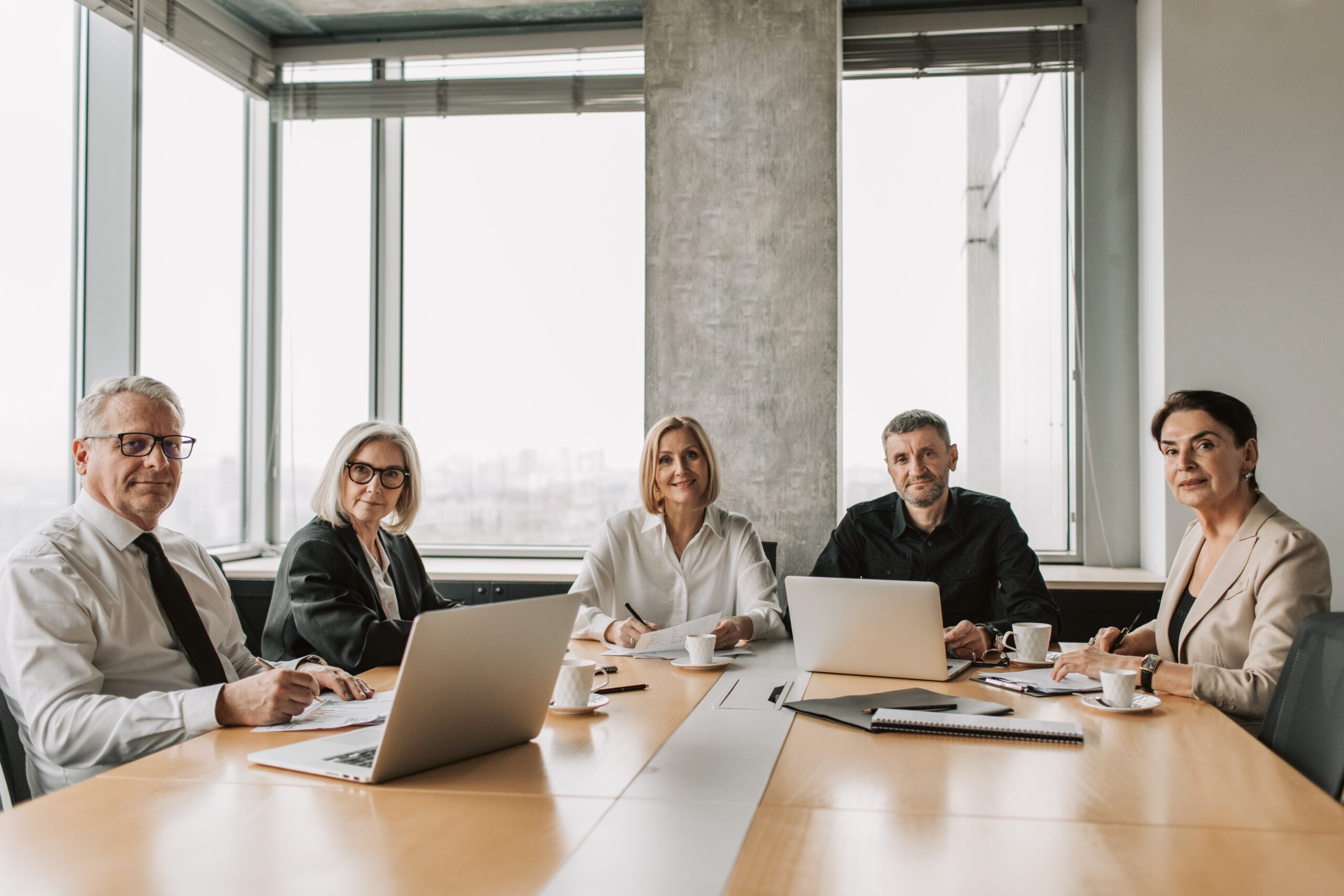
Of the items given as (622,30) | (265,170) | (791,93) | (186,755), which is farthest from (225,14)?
A: (186,755)

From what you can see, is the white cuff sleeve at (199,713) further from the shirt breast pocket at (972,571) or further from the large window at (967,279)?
the large window at (967,279)

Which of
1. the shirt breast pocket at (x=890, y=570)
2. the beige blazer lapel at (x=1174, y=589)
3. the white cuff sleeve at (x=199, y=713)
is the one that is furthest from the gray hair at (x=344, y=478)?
the beige blazer lapel at (x=1174, y=589)

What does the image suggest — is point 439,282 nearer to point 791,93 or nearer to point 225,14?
point 225,14

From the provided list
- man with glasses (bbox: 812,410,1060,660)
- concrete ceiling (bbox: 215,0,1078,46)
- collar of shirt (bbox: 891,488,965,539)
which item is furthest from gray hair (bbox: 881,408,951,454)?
concrete ceiling (bbox: 215,0,1078,46)

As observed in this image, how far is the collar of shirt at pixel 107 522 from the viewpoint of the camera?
74.9 inches

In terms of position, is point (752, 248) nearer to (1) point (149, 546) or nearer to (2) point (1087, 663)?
(2) point (1087, 663)

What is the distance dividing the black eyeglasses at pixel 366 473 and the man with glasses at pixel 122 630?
456 mm

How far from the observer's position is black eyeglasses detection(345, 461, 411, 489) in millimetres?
2568

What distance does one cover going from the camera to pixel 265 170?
468 cm

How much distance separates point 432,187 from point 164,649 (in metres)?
3.29

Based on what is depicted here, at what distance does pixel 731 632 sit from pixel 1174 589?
1098 mm

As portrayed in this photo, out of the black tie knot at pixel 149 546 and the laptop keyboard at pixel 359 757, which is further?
the black tie knot at pixel 149 546

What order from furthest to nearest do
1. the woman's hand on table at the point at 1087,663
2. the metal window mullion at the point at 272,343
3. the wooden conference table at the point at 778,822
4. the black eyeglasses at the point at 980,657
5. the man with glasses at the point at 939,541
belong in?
the metal window mullion at the point at 272,343, the man with glasses at the point at 939,541, the black eyeglasses at the point at 980,657, the woman's hand on table at the point at 1087,663, the wooden conference table at the point at 778,822

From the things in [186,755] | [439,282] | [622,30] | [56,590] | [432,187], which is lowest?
[186,755]
